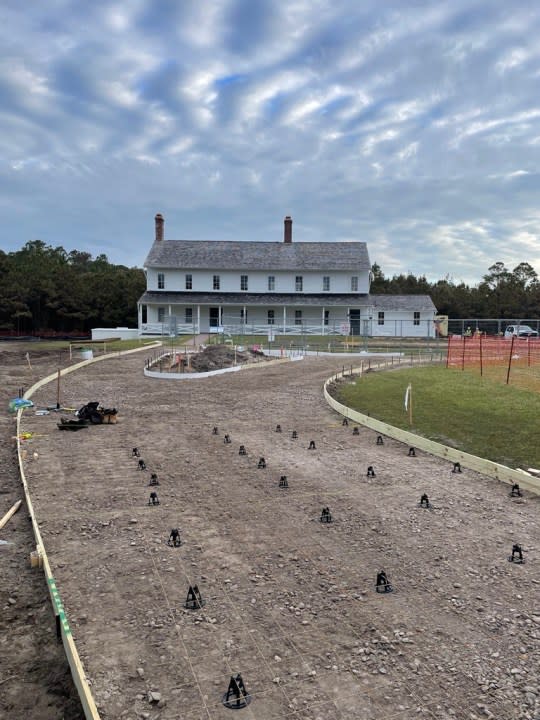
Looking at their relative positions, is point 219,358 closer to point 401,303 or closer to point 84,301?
point 401,303

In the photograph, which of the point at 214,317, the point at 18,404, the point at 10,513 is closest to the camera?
the point at 10,513

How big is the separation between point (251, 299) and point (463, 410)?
36076 mm

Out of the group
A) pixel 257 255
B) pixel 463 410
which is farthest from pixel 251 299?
pixel 463 410

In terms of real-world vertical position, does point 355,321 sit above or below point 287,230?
below

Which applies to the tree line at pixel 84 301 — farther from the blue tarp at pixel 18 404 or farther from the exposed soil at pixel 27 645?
the exposed soil at pixel 27 645

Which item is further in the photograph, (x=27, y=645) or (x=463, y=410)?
(x=463, y=410)

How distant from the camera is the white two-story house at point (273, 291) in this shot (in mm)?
49281

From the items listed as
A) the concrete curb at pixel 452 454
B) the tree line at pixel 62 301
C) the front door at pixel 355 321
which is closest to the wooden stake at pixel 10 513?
the concrete curb at pixel 452 454

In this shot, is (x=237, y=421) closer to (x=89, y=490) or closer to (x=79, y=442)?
(x=79, y=442)

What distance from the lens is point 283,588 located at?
5.58 meters

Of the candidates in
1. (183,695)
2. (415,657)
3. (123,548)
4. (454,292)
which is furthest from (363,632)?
(454,292)

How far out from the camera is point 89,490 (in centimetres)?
871

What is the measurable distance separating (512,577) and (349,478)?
12.8ft

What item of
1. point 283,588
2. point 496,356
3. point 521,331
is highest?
point 521,331
